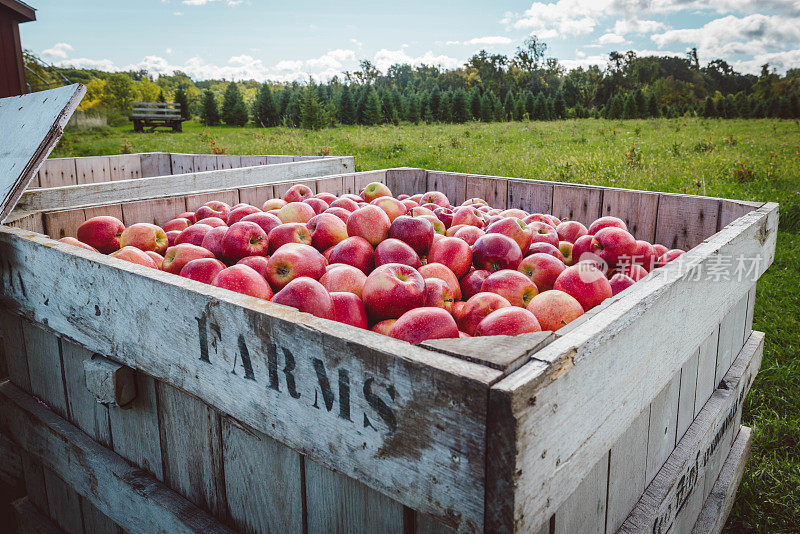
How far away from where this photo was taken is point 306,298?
1470 millimetres

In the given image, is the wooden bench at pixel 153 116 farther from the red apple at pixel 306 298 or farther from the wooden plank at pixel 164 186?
the red apple at pixel 306 298

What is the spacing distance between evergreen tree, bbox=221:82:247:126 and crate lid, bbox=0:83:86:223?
42.0 meters

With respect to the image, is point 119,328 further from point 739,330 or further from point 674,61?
point 674,61

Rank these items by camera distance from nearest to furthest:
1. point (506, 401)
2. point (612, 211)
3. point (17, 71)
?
point (506, 401) → point (612, 211) → point (17, 71)

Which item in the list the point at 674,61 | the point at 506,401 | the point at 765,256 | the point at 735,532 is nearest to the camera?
the point at 506,401

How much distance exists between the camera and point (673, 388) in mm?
1538

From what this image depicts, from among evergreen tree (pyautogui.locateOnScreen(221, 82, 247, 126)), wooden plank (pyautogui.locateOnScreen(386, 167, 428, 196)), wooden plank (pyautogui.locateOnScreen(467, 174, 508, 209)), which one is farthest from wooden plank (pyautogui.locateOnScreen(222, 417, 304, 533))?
evergreen tree (pyautogui.locateOnScreen(221, 82, 247, 126))

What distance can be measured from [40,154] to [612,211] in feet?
8.84

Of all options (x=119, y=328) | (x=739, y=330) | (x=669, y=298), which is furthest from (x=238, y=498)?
(x=739, y=330)

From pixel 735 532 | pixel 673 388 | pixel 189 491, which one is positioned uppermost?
pixel 673 388

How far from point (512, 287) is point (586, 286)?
0.76 ft

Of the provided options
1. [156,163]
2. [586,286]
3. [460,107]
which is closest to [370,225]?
[586,286]

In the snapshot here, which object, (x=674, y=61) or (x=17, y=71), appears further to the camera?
(x=674, y=61)

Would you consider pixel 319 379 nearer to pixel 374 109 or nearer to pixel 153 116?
pixel 153 116
